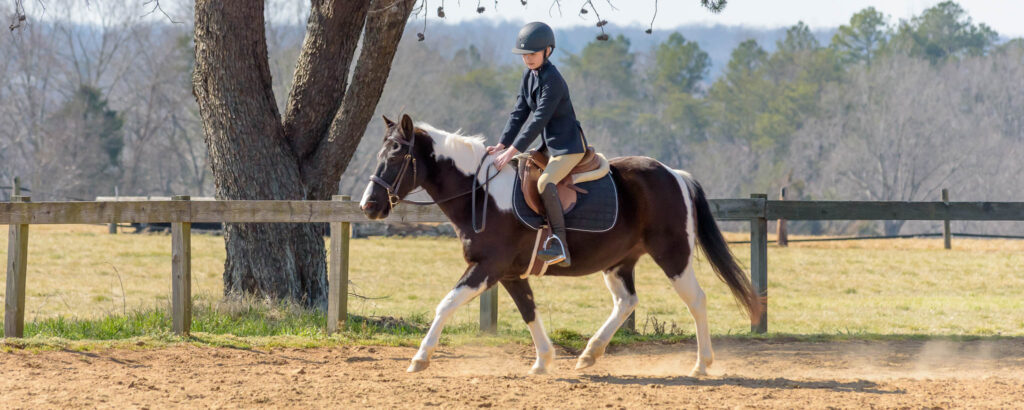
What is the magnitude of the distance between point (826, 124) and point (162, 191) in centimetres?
4316

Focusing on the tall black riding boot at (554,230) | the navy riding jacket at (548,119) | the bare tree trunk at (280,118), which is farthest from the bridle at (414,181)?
the bare tree trunk at (280,118)

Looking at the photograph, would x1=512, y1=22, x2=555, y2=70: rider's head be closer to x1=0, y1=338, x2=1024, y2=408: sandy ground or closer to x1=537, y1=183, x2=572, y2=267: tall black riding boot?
x1=537, y1=183, x2=572, y2=267: tall black riding boot

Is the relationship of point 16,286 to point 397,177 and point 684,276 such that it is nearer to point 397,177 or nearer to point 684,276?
point 397,177

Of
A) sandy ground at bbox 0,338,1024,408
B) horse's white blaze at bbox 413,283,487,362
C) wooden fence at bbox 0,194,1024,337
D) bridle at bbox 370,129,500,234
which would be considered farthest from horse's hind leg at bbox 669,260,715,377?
horse's white blaze at bbox 413,283,487,362

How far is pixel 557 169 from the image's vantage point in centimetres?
655

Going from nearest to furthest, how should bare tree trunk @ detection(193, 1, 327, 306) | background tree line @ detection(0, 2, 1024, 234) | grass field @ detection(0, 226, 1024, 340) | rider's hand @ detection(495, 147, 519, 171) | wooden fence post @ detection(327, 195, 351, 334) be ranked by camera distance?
rider's hand @ detection(495, 147, 519, 171), wooden fence post @ detection(327, 195, 351, 334), grass field @ detection(0, 226, 1024, 340), bare tree trunk @ detection(193, 1, 327, 306), background tree line @ detection(0, 2, 1024, 234)

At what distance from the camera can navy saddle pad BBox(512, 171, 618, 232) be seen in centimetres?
655

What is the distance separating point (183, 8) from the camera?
162ft

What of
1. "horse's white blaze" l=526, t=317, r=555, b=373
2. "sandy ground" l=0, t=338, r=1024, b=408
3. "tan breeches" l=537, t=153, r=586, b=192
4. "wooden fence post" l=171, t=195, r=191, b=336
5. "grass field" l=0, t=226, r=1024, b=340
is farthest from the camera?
"grass field" l=0, t=226, r=1024, b=340

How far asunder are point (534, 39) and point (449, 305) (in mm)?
1877

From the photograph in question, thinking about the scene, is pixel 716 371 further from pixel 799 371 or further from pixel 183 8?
pixel 183 8

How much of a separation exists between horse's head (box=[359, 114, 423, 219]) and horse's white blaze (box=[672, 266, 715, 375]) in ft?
6.85

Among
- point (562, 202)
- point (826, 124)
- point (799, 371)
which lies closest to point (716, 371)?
point (799, 371)

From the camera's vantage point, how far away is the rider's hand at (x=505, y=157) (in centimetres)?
638
